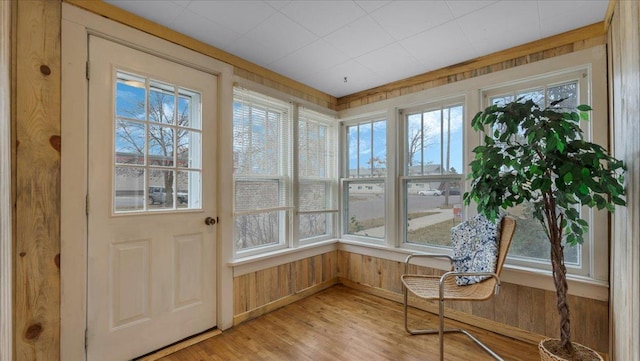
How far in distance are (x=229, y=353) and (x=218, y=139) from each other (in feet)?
5.45

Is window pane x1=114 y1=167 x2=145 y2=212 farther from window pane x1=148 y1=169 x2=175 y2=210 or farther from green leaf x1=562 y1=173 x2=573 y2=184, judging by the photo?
green leaf x1=562 y1=173 x2=573 y2=184

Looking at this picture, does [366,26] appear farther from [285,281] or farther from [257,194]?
[285,281]

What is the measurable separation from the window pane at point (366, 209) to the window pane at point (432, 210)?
0.34 metres

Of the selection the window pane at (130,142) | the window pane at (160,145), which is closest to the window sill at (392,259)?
the window pane at (160,145)

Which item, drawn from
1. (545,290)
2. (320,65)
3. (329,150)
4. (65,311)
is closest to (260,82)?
(320,65)

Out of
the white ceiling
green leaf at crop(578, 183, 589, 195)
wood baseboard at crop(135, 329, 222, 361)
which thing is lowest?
wood baseboard at crop(135, 329, 222, 361)

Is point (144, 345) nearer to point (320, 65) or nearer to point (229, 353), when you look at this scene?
point (229, 353)

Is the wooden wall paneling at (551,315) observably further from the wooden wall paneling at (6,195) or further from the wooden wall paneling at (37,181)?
the wooden wall paneling at (6,195)

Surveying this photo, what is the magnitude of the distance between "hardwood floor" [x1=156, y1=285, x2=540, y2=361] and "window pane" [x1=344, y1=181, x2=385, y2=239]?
91cm

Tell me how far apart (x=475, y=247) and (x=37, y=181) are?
9.71 ft

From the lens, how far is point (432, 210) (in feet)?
9.28

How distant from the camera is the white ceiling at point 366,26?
1768 mm

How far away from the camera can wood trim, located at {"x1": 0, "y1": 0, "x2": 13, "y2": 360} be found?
1397 mm

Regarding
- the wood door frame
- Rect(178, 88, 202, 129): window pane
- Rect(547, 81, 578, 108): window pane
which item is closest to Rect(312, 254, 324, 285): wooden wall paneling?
Rect(178, 88, 202, 129): window pane
